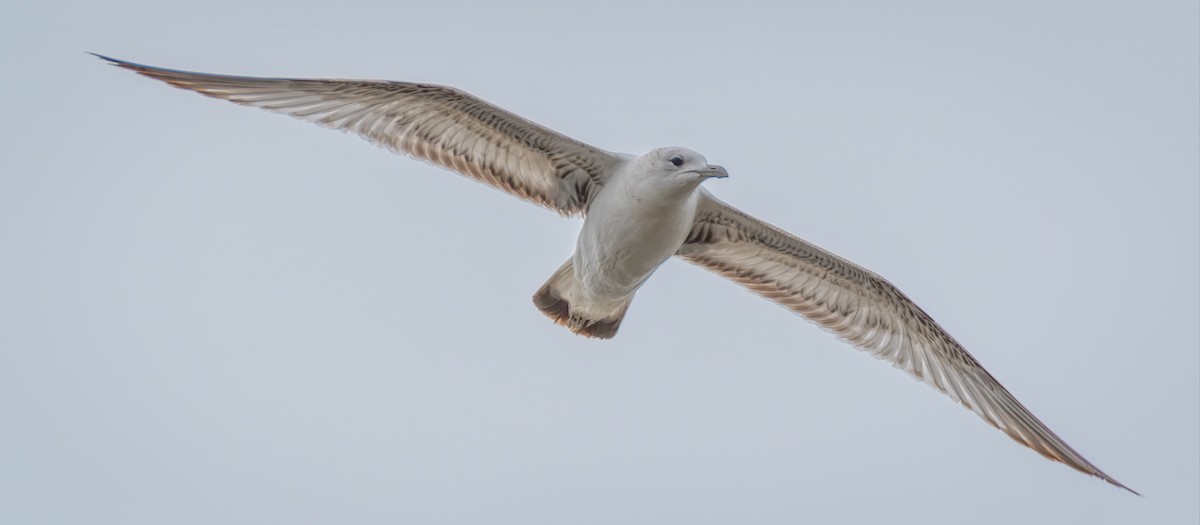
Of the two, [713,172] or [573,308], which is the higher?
[713,172]

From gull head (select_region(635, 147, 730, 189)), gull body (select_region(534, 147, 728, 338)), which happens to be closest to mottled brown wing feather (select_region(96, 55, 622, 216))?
gull body (select_region(534, 147, 728, 338))

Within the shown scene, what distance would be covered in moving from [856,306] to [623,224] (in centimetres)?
317

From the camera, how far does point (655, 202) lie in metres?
11.0

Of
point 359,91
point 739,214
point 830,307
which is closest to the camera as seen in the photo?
point 359,91

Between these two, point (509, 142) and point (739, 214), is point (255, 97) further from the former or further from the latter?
point (739, 214)

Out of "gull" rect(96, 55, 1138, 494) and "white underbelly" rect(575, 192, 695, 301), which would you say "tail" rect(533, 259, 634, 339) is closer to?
"gull" rect(96, 55, 1138, 494)

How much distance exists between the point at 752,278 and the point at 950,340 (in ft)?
6.52

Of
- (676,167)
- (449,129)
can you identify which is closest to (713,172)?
(676,167)

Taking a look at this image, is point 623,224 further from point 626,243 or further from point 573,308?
point 573,308

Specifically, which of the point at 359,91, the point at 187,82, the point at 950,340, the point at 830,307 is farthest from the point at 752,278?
the point at 187,82

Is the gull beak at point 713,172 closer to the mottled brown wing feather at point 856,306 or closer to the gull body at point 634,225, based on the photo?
the gull body at point 634,225

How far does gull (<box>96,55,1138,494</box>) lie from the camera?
36.0 ft

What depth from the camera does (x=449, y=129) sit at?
1162 centimetres

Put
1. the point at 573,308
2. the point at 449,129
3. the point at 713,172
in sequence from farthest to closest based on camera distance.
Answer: the point at 573,308
the point at 449,129
the point at 713,172
